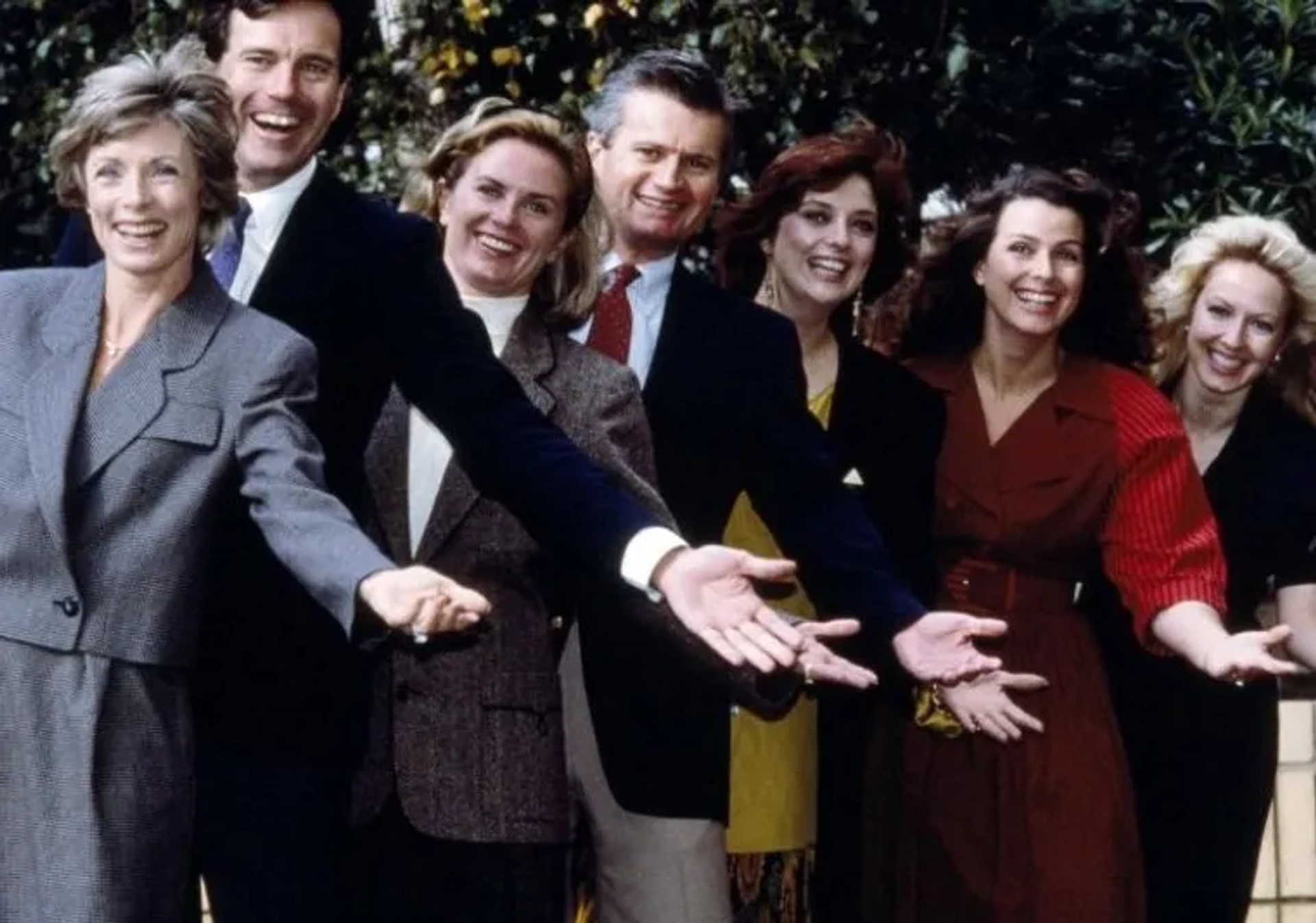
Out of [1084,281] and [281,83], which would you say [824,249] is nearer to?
[1084,281]

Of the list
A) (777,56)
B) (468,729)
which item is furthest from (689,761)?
(777,56)

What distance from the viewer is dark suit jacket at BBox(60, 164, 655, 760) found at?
380 centimetres

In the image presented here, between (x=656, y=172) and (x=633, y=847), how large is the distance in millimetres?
1111

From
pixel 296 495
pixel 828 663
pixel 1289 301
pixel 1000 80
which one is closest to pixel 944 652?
pixel 828 663

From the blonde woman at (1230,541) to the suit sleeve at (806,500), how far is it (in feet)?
2.89

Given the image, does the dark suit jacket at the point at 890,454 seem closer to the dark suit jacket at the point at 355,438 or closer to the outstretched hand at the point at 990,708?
the outstretched hand at the point at 990,708

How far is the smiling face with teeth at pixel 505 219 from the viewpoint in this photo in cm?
456

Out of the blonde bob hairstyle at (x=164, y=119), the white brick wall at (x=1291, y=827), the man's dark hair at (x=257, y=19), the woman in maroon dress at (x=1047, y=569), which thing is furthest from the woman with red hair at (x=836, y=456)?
the white brick wall at (x=1291, y=827)

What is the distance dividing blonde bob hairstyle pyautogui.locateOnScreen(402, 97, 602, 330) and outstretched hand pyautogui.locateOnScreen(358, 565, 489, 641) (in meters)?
1.19

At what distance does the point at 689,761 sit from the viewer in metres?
4.64

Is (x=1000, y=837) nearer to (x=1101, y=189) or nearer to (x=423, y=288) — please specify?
(x=1101, y=189)

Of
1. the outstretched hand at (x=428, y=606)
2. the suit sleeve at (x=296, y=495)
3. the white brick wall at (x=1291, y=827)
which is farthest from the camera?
the white brick wall at (x=1291, y=827)

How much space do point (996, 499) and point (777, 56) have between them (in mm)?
1480

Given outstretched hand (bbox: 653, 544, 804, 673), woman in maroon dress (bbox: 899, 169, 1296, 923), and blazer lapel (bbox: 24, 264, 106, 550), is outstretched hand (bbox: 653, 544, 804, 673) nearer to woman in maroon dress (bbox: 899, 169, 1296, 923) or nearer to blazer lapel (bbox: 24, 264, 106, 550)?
blazer lapel (bbox: 24, 264, 106, 550)
